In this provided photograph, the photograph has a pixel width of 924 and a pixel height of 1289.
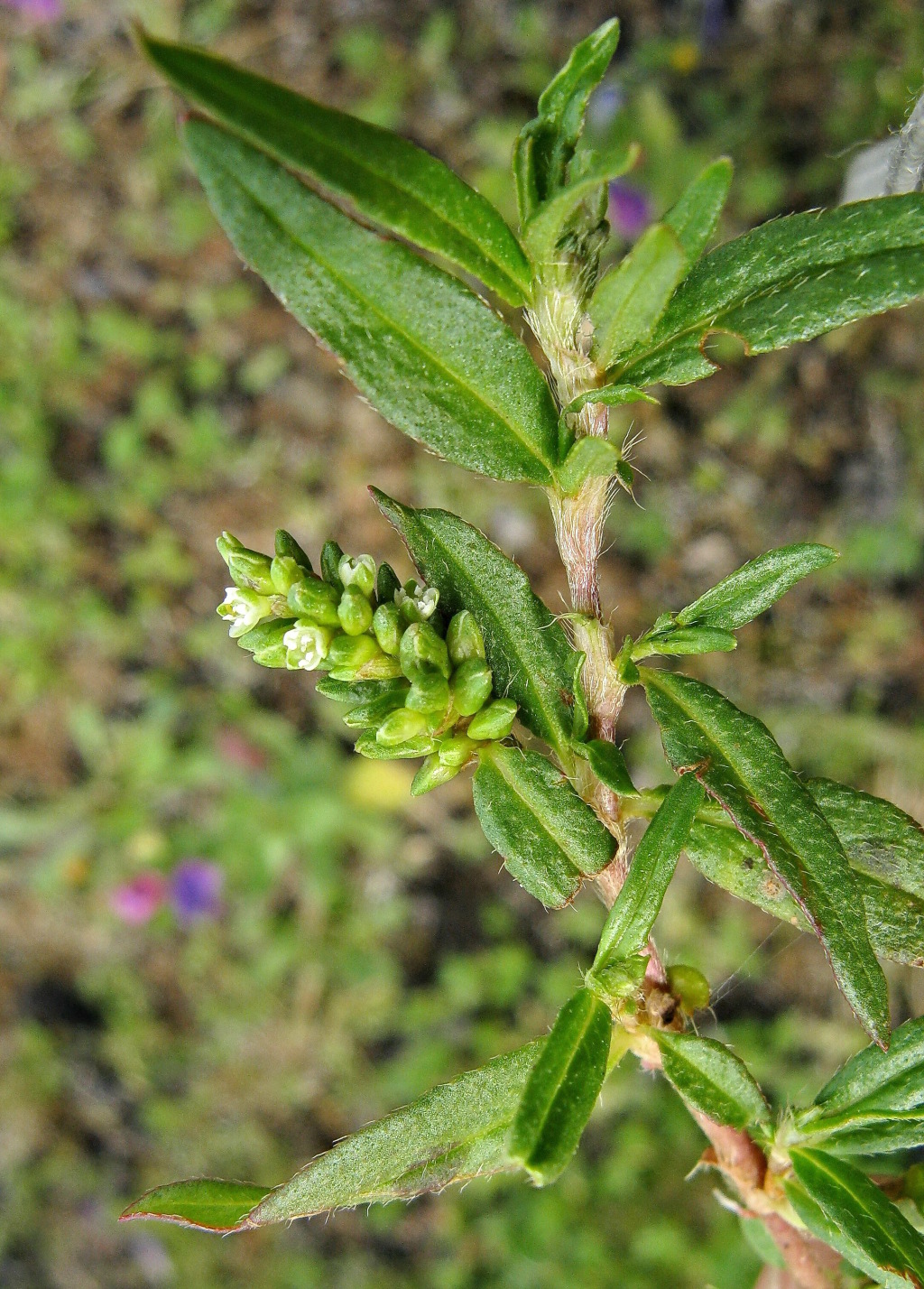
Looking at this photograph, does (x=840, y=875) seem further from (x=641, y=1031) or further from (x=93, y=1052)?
(x=93, y=1052)

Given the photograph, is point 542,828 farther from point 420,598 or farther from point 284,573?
point 284,573

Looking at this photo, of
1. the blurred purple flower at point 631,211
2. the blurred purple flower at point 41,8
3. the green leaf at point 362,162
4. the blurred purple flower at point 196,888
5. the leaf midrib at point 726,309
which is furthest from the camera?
the blurred purple flower at point 41,8

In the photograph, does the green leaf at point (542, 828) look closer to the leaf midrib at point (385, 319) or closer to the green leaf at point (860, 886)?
the green leaf at point (860, 886)

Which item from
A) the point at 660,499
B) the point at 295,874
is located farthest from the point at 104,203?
the point at 295,874

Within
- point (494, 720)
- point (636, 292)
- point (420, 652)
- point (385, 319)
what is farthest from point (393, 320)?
point (494, 720)

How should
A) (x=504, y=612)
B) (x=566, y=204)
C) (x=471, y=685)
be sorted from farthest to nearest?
(x=504, y=612)
(x=471, y=685)
(x=566, y=204)

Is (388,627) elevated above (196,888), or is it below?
above

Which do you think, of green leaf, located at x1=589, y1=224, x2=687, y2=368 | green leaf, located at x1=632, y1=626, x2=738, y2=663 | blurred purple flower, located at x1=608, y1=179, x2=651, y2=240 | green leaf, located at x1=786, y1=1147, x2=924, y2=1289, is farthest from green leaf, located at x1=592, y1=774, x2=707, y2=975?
blurred purple flower, located at x1=608, y1=179, x2=651, y2=240

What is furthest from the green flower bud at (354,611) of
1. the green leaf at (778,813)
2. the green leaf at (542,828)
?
the green leaf at (778,813)
